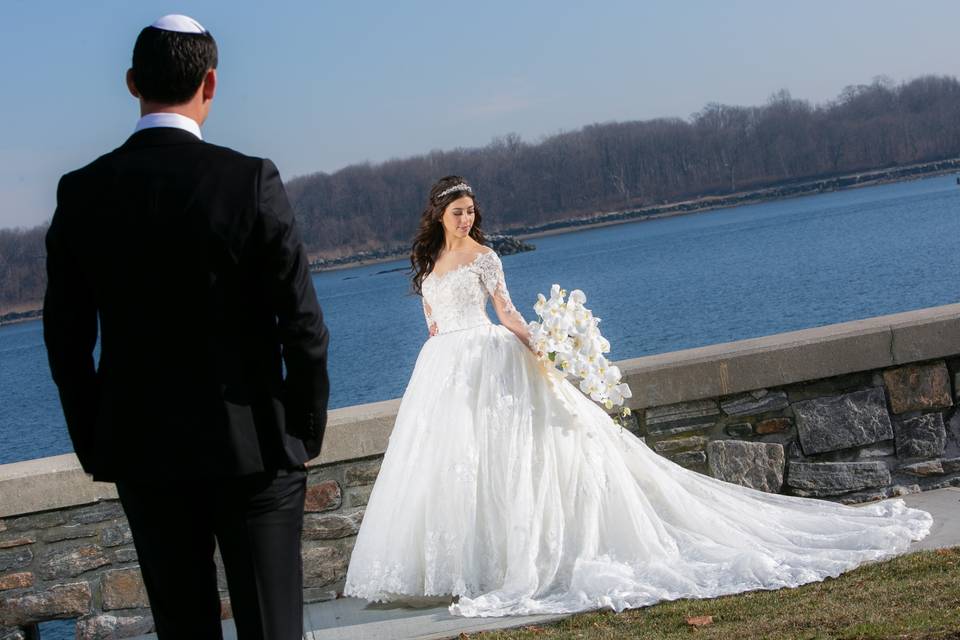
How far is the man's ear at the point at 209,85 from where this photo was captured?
2.43 m

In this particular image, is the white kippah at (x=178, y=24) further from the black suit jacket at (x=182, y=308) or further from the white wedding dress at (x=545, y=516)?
the white wedding dress at (x=545, y=516)

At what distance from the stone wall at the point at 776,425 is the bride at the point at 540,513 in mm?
334

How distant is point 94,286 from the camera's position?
2.42 m

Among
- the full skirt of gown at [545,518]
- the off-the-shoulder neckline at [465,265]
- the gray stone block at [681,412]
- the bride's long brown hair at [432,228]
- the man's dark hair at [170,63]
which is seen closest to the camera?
the man's dark hair at [170,63]

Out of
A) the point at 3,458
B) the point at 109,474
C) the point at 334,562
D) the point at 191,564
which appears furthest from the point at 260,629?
the point at 3,458

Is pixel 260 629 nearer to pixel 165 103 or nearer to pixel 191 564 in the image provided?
pixel 191 564

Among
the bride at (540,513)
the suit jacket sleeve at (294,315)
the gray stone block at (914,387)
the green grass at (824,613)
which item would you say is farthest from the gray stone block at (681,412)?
the suit jacket sleeve at (294,315)

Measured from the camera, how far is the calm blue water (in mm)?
46750

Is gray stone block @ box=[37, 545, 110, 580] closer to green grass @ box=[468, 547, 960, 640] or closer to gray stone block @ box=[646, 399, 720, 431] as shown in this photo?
green grass @ box=[468, 547, 960, 640]

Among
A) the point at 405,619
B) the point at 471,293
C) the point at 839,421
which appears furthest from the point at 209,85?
the point at 839,421

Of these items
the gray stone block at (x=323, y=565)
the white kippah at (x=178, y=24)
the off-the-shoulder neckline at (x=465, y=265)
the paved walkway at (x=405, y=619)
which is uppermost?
the white kippah at (x=178, y=24)

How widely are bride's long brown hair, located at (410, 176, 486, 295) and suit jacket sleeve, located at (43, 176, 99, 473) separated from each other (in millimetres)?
3361

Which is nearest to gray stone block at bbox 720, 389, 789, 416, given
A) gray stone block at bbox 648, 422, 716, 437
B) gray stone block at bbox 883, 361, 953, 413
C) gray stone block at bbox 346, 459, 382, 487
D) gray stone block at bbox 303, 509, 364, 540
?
gray stone block at bbox 648, 422, 716, 437

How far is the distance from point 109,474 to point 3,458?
42897mm
